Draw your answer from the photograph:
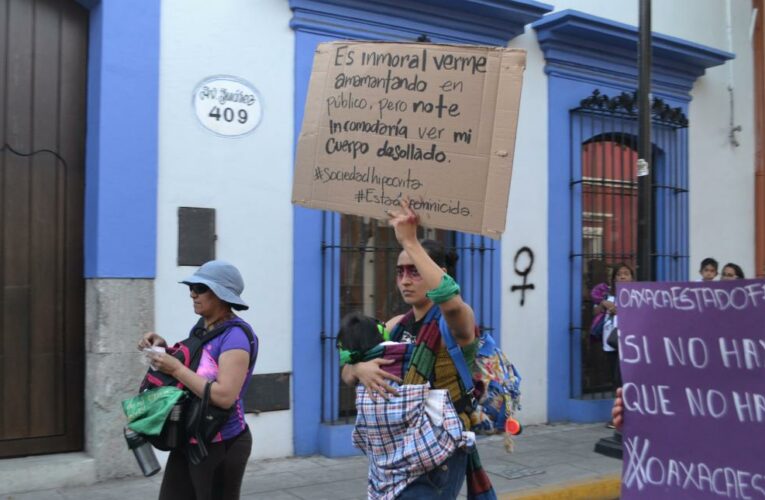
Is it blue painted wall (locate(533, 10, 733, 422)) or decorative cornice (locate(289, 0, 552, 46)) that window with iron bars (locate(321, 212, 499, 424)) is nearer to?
blue painted wall (locate(533, 10, 733, 422))

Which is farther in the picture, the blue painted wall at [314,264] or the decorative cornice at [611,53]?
the decorative cornice at [611,53]

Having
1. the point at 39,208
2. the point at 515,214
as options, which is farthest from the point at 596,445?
the point at 39,208

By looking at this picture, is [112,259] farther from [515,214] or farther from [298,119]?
[515,214]

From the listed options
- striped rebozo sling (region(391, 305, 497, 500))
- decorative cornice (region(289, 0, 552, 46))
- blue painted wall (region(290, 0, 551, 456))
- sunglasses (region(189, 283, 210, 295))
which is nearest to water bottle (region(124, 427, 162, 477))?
sunglasses (region(189, 283, 210, 295))

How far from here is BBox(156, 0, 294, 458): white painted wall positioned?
640cm

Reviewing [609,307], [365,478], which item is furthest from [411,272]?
[609,307]

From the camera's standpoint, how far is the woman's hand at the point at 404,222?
3.08 meters

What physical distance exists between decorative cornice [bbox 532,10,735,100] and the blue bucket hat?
5998 millimetres

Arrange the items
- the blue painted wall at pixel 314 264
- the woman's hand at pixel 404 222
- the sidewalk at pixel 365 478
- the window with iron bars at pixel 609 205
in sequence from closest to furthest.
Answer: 1. the woman's hand at pixel 404 222
2. the sidewalk at pixel 365 478
3. the blue painted wall at pixel 314 264
4. the window with iron bars at pixel 609 205

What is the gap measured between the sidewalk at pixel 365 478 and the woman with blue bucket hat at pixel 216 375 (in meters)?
2.20

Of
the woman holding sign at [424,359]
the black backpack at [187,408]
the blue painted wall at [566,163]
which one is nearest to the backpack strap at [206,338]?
the black backpack at [187,408]

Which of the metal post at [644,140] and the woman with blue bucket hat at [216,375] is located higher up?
the metal post at [644,140]

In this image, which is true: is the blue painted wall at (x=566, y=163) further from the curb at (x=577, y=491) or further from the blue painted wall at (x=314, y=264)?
the curb at (x=577, y=491)

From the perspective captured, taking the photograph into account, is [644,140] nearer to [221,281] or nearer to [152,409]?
[221,281]
